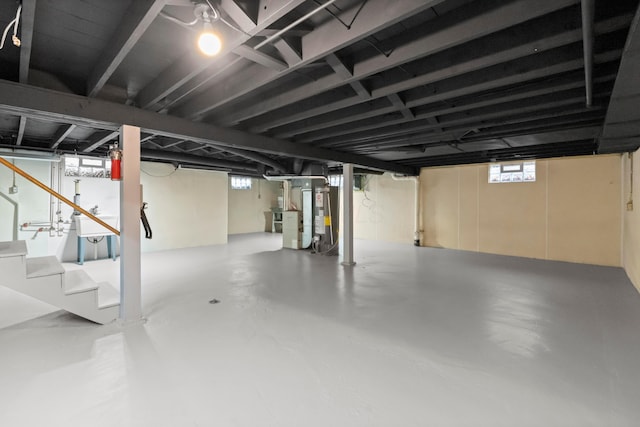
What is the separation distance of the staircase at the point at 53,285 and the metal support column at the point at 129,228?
0.54 ft

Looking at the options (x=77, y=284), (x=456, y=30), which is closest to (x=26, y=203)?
(x=77, y=284)

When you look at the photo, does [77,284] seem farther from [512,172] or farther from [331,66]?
[512,172]

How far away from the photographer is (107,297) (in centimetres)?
288

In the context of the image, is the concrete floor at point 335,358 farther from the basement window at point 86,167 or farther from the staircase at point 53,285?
the basement window at point 86,167

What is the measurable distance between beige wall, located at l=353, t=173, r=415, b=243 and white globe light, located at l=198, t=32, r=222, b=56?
7.23 metres

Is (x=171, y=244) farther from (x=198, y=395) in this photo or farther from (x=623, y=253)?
(x=623, y=253)

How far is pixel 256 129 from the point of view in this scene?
378 cm

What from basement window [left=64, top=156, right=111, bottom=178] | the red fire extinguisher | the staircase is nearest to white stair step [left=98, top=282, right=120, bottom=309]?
the staircase

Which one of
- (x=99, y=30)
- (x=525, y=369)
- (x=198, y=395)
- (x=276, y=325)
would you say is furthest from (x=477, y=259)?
(x=99, y=30)

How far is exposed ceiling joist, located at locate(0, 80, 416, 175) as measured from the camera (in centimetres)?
228

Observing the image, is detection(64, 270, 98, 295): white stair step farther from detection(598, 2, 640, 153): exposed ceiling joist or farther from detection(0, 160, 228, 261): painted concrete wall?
detection(598, 2, 640, 153): exposed ceiling joist

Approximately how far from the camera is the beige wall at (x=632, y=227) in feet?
12.4

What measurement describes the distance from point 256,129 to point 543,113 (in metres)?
3.29

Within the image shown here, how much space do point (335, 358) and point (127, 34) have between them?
2494mm
